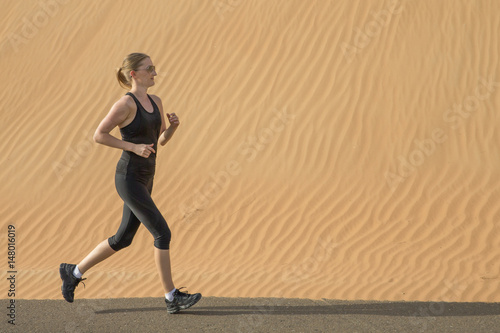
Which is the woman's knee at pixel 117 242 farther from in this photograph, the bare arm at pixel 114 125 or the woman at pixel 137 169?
the bare arm at pixel 114 125

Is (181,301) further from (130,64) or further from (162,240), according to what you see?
(130,64)

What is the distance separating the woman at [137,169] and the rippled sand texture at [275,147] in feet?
7.18

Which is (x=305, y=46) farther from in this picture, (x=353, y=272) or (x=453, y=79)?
(x=353, y=272)

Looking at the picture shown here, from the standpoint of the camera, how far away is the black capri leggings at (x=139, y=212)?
409cm

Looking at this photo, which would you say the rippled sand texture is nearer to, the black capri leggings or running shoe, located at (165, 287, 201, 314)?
running shoe, located at (165, 287, 201, 314)

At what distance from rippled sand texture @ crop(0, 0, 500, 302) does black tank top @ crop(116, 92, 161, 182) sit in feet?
8.17

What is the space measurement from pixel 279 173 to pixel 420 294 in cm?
372

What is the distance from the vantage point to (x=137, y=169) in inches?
164

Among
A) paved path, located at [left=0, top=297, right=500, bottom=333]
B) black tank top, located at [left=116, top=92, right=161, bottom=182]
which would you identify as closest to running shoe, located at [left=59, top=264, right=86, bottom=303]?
paved path, located at [left=0, top=297, right=500, bottom=333]

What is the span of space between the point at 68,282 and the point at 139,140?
3.87 ft

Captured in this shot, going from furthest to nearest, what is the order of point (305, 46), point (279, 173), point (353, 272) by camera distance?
point (305, 46) < point (279, 173) < point (353, 272)

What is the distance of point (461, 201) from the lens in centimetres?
816

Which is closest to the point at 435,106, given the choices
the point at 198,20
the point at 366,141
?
the point at 366,141

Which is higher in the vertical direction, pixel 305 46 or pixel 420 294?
pixel 305 46
